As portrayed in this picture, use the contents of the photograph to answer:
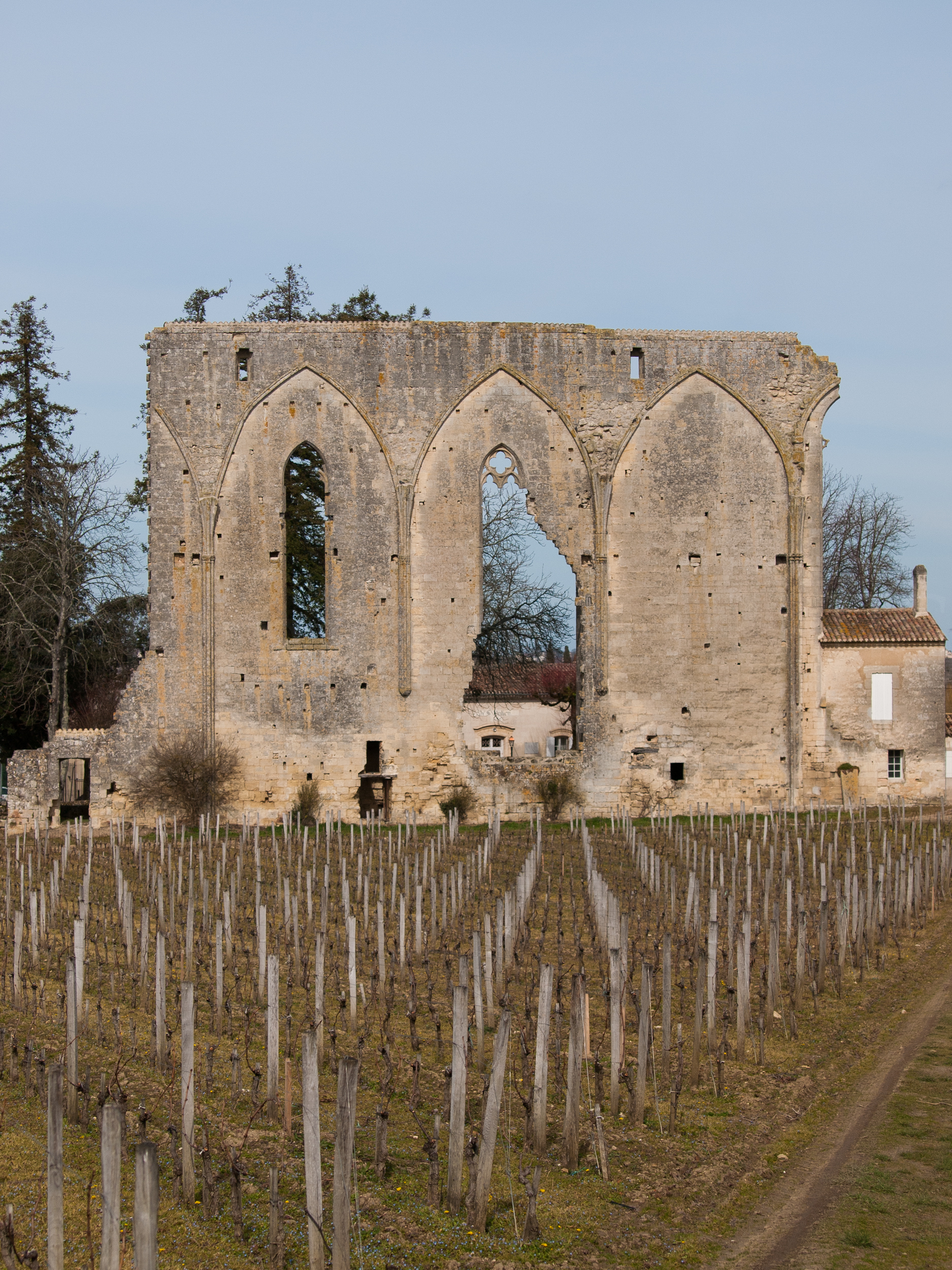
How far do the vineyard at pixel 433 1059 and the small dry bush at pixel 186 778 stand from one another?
774 cm

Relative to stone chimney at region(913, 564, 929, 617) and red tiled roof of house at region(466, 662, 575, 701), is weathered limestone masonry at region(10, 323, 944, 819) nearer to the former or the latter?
stone chimney at region(913, 564, 929, 617)

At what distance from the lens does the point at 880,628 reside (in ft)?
79.2

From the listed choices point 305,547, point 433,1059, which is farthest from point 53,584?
point 433,1059

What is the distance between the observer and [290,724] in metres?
23.1

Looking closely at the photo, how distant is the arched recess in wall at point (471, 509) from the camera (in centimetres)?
2327

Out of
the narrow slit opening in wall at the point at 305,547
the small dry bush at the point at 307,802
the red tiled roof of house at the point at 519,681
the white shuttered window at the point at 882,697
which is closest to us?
the small dry bush at the point at 307,802

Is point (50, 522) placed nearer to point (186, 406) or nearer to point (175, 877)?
point (186, 406)

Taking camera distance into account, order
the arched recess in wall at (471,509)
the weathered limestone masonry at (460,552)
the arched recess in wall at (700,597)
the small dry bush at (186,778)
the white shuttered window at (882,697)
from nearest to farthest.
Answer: the small dry bush at (186,778) < the weathered limestone masonry at (460,552) < the arched recess in wall at (471,509) < the arched recess in wall at (700,597) < the white shuttered window at (882,697)

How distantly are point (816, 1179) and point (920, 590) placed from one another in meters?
20.9

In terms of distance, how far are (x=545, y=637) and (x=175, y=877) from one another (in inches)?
776

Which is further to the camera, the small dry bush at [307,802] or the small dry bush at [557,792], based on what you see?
the small dry bush at [557,792]

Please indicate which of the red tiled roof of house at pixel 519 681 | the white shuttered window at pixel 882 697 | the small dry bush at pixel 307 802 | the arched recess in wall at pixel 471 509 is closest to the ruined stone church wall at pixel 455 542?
the arched recess in wall at pixel 471 509

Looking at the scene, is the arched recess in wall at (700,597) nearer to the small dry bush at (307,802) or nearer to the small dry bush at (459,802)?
the small dry bush at (459,802)

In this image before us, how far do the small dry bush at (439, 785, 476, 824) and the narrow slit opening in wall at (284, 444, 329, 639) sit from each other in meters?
8.15
